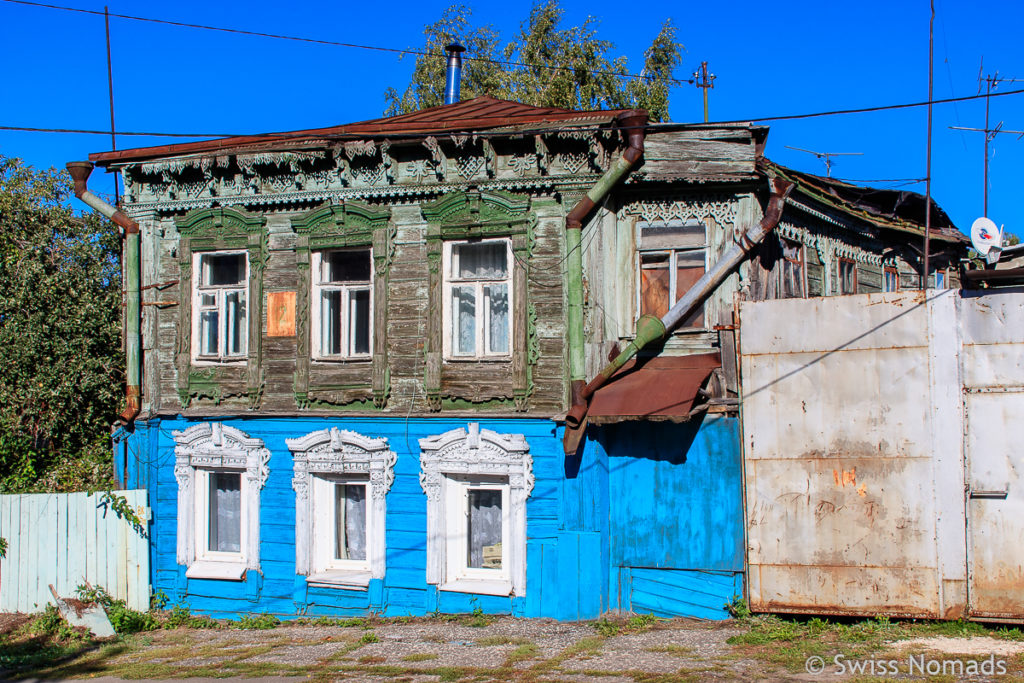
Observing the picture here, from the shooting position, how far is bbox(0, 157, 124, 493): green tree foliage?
1419 centimetres

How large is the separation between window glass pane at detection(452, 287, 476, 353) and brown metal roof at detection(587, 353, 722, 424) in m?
1.93

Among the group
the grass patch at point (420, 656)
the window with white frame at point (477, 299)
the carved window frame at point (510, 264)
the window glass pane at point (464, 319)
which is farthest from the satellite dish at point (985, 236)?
the grass patch at point (420, 656)

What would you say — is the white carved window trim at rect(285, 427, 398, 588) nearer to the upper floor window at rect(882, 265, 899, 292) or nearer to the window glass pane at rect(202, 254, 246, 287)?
the window glass pane at rect(202, 254, 246, 287)

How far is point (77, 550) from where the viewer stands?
12.7m

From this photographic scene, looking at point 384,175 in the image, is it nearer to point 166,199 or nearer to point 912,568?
point 166,199

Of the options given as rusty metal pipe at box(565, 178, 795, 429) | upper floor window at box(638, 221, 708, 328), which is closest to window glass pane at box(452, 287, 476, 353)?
rusty metal pipe at box(565, 178, 795, 429)

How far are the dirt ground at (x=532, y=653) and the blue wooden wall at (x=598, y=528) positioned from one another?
0.94ft

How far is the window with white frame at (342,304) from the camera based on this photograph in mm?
12164

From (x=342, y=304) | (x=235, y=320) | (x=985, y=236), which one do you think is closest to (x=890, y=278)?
(x=985, y=236)

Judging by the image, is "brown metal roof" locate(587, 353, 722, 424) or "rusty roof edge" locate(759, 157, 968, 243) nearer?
"brown metal roof" locate(587, 353, 722, 424)

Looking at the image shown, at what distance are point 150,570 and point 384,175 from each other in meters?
6.34

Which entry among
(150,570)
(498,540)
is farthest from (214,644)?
(498,540)

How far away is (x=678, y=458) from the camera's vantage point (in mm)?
10492

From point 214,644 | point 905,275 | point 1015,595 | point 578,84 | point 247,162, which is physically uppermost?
point 578,84
